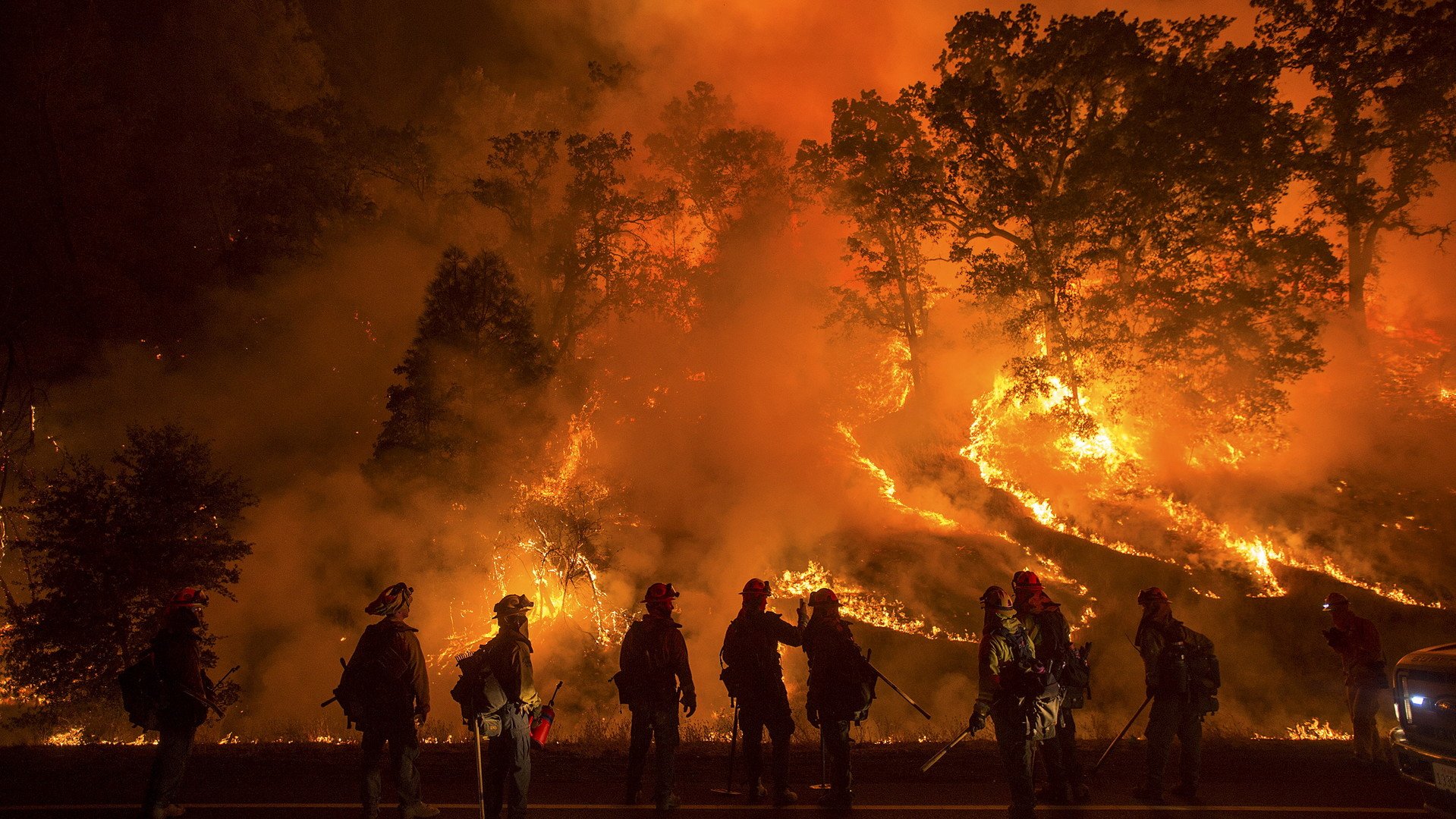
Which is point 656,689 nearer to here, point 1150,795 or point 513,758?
point 513,758

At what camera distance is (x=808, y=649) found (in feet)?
24.1

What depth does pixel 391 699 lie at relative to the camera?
21.2 feet

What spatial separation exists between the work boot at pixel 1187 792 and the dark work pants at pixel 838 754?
9.52 feet

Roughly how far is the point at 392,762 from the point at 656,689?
7.07 ft

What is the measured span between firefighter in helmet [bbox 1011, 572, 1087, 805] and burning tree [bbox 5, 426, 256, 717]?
35.2ft

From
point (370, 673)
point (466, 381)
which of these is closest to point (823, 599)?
point (370, 673)

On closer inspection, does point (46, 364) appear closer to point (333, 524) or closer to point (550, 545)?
point (333, 524)

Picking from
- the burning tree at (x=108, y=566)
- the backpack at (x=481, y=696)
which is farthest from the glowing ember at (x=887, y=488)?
the backpack at (x=481, y=696)

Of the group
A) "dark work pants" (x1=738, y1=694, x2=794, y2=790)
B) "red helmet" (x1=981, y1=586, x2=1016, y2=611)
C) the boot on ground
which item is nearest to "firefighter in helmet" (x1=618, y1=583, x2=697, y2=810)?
"dark work pants" (x1=738, y1=694, x2=794, y2=790)

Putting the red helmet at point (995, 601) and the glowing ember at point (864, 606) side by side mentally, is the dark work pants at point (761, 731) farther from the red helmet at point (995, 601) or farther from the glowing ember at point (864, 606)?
the glowing ember at point (864, 606)

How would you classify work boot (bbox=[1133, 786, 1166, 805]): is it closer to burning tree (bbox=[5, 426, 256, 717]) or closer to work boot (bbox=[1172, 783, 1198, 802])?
work boot (bbox=[1172, 783, 1198, 802])


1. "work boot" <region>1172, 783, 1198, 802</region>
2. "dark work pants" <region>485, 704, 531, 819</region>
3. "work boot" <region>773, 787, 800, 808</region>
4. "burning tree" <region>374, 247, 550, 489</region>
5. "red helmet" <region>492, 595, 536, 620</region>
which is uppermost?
"burning tree" <region>374, 247, 550, 489</region>

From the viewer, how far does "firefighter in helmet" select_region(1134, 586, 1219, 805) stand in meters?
7.18

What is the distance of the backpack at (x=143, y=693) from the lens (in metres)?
6.79
